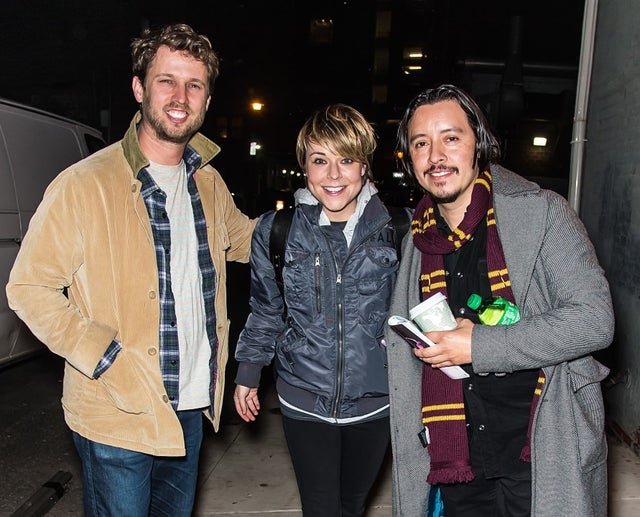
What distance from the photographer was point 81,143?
7055 millimetres

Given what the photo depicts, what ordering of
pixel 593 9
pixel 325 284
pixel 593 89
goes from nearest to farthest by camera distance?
1. pixel 325 284
2. pixel 593 9
3. pixel 593 89

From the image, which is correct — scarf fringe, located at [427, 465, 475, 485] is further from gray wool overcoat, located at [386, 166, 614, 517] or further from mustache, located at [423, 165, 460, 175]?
mustache, located at [423, 165, 460, 175]

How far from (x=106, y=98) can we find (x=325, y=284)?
14566 mm

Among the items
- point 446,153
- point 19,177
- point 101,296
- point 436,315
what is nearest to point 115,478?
point 101,296

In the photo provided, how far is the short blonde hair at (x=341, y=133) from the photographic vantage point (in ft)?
8.82

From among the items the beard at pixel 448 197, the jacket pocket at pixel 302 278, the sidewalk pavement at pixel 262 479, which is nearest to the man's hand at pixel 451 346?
the beard at pixel 448 197

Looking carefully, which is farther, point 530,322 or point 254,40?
point 254,40

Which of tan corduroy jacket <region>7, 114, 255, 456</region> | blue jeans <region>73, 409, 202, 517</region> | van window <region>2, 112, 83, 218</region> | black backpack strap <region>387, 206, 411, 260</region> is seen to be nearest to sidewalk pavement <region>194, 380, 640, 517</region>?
blue jeans <region>73, 409, 202, 517</region>

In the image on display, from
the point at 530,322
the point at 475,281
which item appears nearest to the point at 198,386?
the point at 475,281

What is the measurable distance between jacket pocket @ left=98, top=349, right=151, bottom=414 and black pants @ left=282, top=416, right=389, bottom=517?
0.69 m

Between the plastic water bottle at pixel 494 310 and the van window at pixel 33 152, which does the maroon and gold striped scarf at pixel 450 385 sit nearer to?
the plastic water bottle at pixel 494 310

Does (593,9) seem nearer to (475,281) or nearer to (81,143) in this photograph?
(475,281)

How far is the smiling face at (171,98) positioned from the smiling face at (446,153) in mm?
955

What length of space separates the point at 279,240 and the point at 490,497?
1.36 metres
